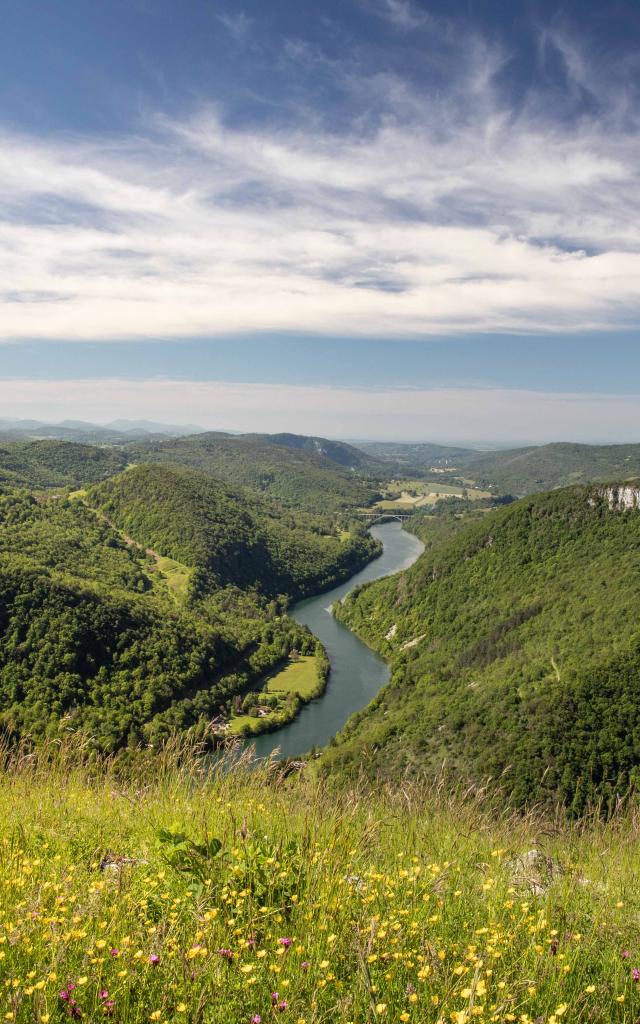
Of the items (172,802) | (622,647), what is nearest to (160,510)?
(622,647)

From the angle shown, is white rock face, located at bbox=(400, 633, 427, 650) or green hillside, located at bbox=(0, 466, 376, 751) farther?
white rock face, located at bbox=(400, 633, 427, 650)

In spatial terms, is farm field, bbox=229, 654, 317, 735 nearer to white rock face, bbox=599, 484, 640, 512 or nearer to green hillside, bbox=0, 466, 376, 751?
green hillside, bbox=0, 466, 376, 751

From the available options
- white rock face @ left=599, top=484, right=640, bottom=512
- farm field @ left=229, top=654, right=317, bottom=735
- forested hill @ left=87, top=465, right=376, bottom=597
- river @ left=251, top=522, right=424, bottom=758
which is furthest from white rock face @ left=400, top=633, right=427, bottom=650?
white rock face @ left=599, top=484, right=640, bottom=512

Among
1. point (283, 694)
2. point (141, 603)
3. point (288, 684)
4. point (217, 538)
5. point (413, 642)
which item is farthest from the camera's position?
point (217, 538)

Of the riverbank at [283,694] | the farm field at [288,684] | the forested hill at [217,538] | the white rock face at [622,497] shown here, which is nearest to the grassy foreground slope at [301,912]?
the riverbank at [283,694]

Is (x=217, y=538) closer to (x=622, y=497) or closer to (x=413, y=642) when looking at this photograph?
(x=413, y=642)

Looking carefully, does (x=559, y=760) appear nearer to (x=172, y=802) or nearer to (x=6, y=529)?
(x=172, y=802)

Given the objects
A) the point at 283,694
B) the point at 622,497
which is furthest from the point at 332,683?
the point at 622,497
